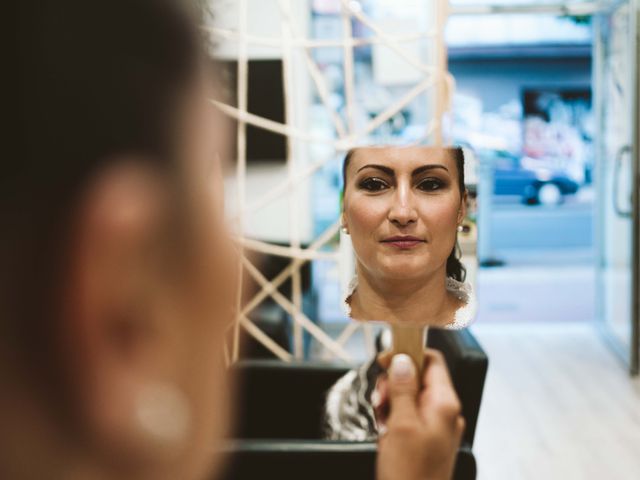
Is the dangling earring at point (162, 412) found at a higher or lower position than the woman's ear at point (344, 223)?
lower

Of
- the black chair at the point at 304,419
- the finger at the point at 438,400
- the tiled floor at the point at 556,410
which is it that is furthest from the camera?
the tiled floor at the point at 556,410

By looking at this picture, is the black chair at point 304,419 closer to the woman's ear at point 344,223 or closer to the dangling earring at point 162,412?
the woman's ear at point 344,223

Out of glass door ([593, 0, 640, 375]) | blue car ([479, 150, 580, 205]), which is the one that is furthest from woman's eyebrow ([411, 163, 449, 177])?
blue car ([479, 150, 580, 205])

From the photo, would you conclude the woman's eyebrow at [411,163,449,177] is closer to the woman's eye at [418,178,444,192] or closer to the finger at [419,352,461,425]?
the woman's eye at [418,178,444,192]

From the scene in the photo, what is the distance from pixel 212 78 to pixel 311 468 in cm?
132

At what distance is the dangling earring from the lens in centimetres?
22

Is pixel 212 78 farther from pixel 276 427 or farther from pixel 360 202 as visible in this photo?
pixel 276 427

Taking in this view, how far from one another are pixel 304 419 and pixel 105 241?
6.23ft

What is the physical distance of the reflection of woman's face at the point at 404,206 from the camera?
494 millimetres

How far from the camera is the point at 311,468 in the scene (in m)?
1.44

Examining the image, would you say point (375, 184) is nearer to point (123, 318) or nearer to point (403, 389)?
point (403, 389)

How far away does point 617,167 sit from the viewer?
13.0 ft

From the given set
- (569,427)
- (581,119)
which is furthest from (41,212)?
(581,119)

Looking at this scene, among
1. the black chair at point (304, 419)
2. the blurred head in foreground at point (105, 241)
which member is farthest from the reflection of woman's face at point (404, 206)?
the black chair at point (304, 419)
